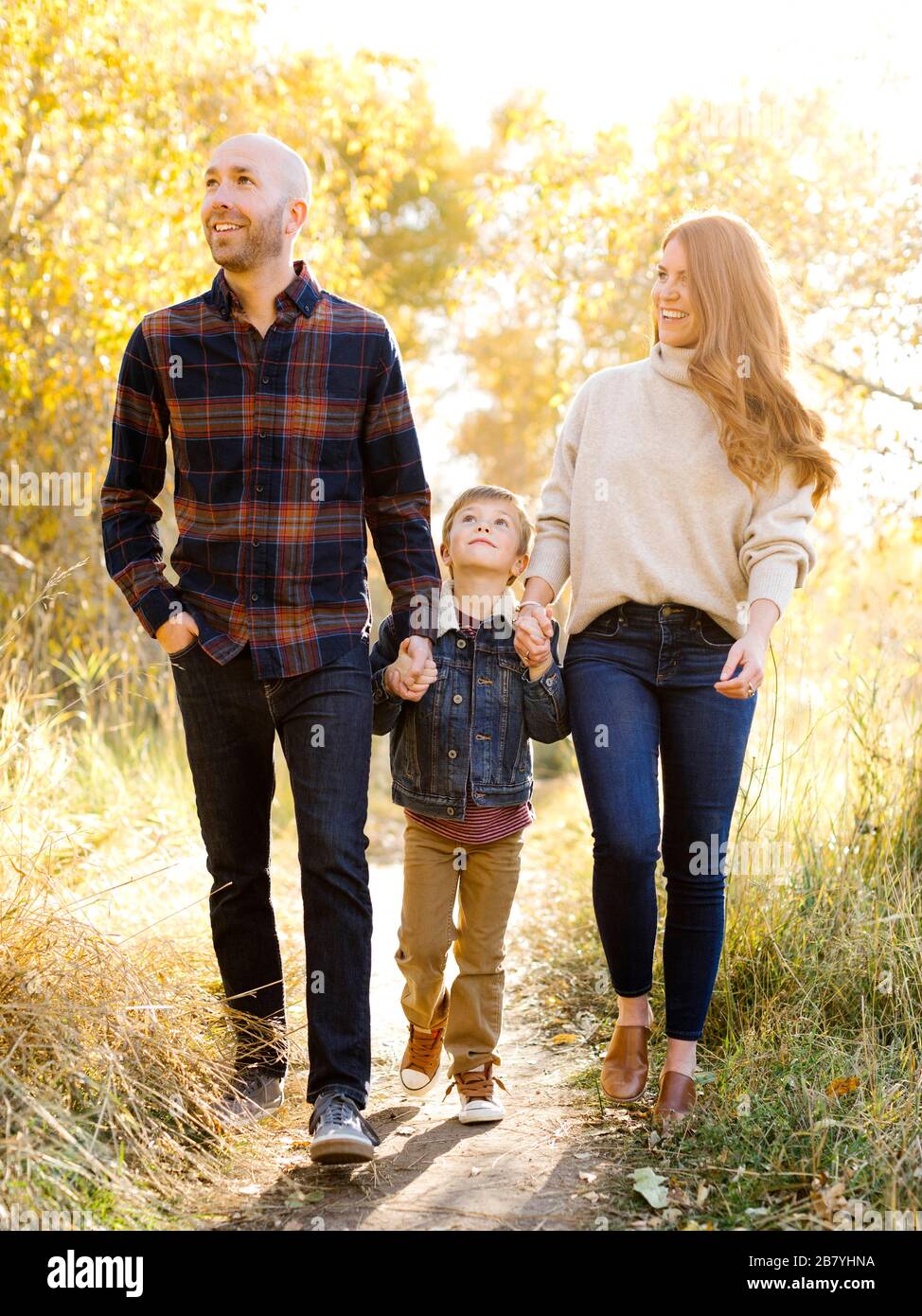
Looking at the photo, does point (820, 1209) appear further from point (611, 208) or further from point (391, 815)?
point (391, 815)

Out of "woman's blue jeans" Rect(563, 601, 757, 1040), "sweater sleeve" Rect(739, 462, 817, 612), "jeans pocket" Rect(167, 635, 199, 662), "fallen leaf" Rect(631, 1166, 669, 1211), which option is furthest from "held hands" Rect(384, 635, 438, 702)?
"fallen leaf" Rect(631, 1166, 669, 1211)

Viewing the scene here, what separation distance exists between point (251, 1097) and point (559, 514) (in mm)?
1591

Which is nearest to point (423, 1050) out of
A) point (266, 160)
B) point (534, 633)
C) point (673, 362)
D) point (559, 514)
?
point (534, 633)

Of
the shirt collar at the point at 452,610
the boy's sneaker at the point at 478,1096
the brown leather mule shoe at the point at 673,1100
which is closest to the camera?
the brown leather mule shoe at the point at 673,1100

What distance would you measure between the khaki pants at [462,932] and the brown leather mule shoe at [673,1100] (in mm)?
455

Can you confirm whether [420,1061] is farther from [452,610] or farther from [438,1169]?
[452,610]

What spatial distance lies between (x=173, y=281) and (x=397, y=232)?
10770mm

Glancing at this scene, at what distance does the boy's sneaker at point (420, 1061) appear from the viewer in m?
3.23

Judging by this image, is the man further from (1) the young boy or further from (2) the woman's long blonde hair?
(2) the woman's long blonde hair

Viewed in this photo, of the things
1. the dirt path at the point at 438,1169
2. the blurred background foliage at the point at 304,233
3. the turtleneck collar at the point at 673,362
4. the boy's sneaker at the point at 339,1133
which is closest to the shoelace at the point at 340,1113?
the boy's sneaker at the point at 339,1133

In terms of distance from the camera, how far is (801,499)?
2.96 m

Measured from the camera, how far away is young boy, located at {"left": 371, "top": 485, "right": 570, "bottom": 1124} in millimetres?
3131

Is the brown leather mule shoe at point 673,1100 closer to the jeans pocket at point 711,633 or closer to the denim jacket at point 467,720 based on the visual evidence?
the denim jacket at point 467,720

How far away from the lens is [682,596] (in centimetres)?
289
